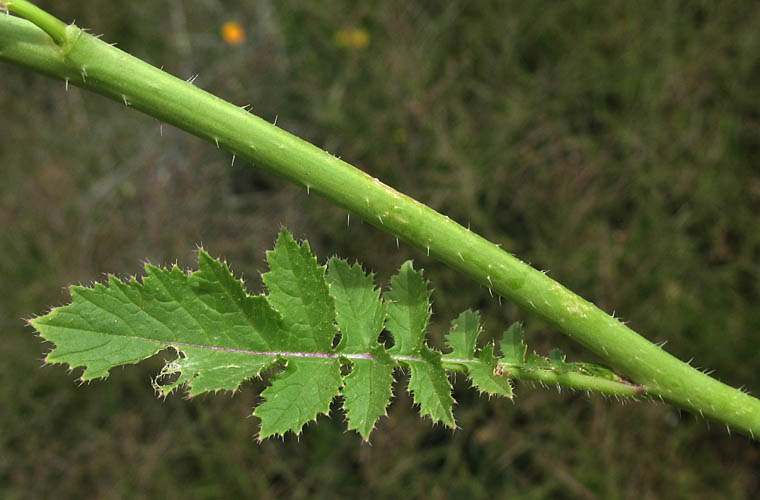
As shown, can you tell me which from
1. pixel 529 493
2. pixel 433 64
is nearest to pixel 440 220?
pixel 529 493

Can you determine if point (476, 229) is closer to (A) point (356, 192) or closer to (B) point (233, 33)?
(B) point (233, 33)

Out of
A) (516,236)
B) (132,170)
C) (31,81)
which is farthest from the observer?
(31,81)

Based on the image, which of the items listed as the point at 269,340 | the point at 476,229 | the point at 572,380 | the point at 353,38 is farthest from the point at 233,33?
the point at 572,380

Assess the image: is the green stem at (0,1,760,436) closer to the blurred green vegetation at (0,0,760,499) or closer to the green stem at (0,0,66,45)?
the green stem at (0,0,66,45)

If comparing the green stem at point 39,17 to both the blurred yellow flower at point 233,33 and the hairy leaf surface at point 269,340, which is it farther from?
the blurred yellow flower at point 233,33

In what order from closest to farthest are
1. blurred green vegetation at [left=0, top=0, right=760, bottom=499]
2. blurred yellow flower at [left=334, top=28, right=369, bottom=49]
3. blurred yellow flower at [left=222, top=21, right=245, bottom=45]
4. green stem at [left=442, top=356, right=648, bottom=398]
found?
green stem at [left=442, top=356, right=648, bottom=398]
blurred green vegetation at [left=0, top=0, right=760, bottom=499]
blurred yellow flower at [left=334, top=28, right=369, bottom=49]
blurred yellow flower at [left=222, top=21, right=245, bottom=45]

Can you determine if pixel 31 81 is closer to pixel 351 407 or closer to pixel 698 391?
pixel 351 407

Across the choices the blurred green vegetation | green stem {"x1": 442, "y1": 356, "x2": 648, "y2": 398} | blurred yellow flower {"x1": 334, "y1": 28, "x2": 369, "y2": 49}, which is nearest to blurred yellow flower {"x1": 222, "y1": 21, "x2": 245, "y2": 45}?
the blurred green vegetation
